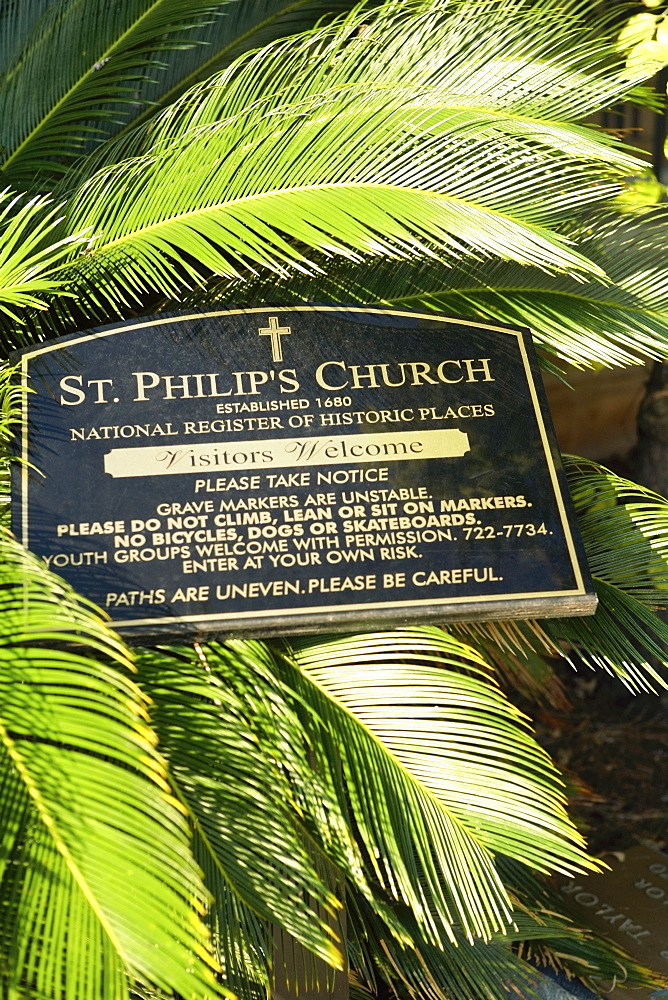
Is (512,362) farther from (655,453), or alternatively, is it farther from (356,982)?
(655,453)

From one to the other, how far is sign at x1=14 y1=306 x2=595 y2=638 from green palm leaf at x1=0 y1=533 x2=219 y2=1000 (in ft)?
0.79

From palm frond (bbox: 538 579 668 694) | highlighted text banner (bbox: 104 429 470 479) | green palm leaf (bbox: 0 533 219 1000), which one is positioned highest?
highlighted text banner (bbox: 104 429 470 479)

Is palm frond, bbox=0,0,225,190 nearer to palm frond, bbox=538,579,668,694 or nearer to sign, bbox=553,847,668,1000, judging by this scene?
palm frond, bbox=538,579,668,694

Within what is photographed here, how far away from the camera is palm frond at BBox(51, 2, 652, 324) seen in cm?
186

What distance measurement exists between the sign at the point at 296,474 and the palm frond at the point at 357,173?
0.60ft

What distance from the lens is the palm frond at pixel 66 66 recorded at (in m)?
2.47

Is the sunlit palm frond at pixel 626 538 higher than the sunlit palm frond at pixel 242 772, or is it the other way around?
the sunlit palm frond at pixel 626 538

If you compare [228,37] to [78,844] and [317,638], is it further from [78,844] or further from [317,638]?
[78,844]

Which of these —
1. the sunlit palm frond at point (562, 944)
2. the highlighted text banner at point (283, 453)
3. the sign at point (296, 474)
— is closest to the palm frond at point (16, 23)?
the sign at point (296, 474)

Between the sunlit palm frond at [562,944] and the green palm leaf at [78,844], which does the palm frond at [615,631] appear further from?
the green palm leaf at [78,844]

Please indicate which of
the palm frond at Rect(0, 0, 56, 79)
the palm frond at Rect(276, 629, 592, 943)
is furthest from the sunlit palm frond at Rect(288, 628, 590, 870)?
the palm frond at Rect(0, 0, 56, 79)

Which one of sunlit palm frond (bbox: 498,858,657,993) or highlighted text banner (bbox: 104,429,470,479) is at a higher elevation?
highlighted text banner (bbox: 104,429,470,479)

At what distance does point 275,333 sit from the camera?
189 centimetres

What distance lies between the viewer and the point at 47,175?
2625 mm
